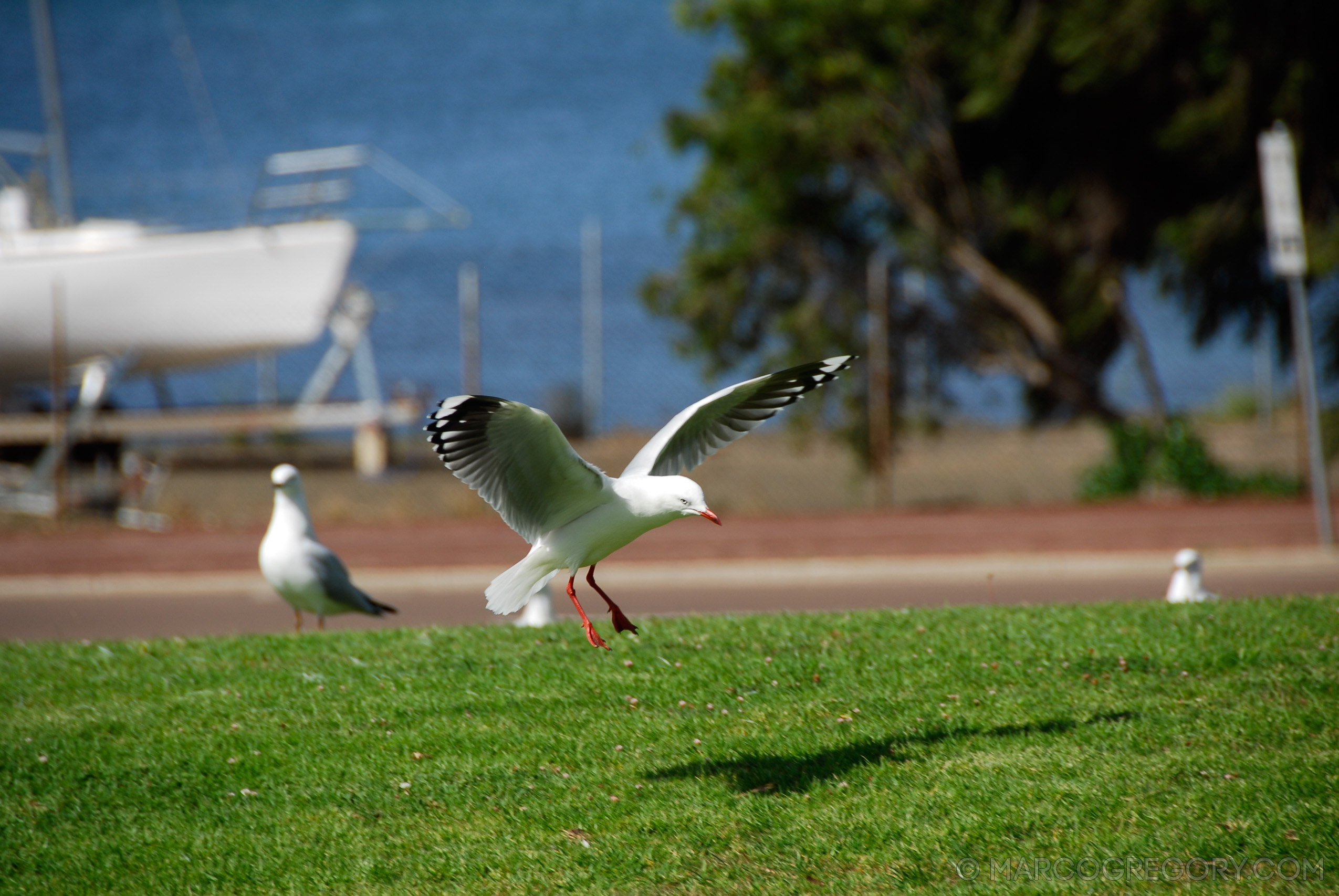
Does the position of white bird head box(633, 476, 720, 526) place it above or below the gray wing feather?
above

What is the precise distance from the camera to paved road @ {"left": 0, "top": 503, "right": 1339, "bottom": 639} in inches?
370

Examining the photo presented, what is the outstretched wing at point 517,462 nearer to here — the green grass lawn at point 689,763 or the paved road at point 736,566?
the green grass lawn at point 689,763

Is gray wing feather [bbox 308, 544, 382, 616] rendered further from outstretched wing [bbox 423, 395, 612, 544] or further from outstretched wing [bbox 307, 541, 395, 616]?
outstretched wing [bbox 423, 395, 612, 544]

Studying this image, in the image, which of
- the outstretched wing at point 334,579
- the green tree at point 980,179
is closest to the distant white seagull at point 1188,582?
the outstretched wing at point 334,579

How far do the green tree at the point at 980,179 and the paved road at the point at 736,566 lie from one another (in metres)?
2.93

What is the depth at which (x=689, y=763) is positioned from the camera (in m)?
4.61

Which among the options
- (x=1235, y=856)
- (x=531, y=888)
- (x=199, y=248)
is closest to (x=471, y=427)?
(x=531, y=888)

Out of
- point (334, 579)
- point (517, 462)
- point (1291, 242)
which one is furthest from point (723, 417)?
point (1291, 242)

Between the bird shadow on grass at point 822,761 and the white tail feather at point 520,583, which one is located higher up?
the white tail feather at point 520,583

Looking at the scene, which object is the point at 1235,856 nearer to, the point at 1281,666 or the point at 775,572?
the point at 1281,666

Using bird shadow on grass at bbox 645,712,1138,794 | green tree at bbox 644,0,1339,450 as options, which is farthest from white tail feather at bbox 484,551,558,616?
green tree at bbox 644,0,1339,450

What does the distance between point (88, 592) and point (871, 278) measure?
9.25m

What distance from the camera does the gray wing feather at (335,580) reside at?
653 centimetres

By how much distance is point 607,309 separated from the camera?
15.9 meters
